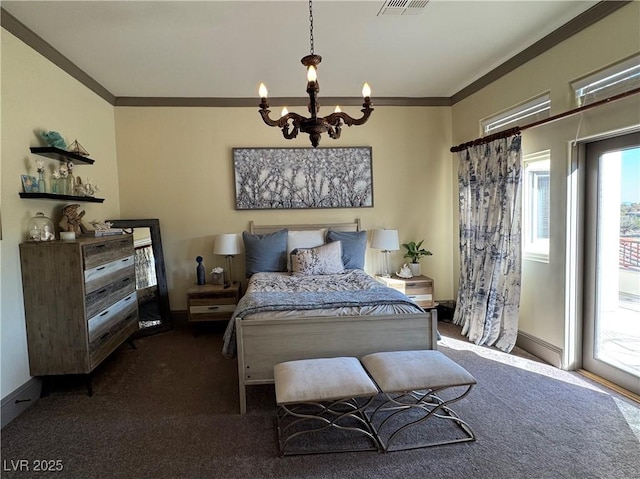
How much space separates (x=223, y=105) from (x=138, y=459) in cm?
382

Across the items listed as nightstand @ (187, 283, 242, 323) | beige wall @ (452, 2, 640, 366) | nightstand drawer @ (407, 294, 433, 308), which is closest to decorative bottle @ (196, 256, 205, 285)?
nightstand @ (187, 283, 242, 323)

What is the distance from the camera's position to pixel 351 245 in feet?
14.3

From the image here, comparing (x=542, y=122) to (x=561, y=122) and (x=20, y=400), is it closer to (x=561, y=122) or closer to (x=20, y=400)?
(x=561, y=122)

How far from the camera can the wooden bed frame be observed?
2.52 metres

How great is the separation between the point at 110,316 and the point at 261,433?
5.91 ft

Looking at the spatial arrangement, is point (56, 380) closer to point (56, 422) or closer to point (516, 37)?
point (56, 422)

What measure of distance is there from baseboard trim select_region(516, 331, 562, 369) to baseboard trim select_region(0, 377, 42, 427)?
4220 mm

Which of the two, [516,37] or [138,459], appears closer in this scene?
[138,459]

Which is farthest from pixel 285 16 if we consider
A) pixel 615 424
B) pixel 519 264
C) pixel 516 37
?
pixel 615 424

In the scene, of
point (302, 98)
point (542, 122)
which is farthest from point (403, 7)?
point (302, 98)

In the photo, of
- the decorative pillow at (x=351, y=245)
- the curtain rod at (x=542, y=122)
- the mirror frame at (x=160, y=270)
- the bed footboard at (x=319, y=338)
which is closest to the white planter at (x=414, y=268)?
the decorative pillow at (x=351, y=245)

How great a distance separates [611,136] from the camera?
270 cm

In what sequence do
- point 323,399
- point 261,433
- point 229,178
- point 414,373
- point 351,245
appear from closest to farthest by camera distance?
1. point 323,399
2. point 414,373
3. point 261,433
4. point 351,245
5. point 229,178

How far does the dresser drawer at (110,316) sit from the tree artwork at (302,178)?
5.44 ft
